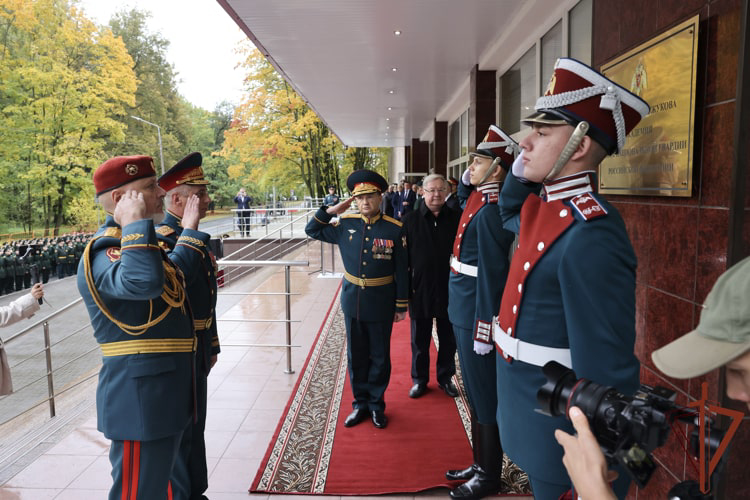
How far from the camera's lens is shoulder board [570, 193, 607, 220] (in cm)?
132

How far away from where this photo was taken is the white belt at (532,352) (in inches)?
55.4

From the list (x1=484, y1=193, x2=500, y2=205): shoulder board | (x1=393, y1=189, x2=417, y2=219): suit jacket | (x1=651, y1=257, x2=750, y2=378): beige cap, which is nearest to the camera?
(x1=651, y1=257, x2=750, y2=378): beige cap

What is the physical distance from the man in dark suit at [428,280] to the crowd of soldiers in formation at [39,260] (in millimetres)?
10769

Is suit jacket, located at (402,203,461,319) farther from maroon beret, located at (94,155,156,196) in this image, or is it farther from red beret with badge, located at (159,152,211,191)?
maroon beret, located at (94,155,156,196)

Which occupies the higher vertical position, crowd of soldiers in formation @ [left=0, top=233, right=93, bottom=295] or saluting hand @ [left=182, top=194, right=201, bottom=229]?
saluting hand @ [left=182, top=194, right=201, bottom=229]

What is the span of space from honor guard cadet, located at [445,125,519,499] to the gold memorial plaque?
1.97 ft

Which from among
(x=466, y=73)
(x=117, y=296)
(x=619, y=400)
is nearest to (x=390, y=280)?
(x=117, y=296)

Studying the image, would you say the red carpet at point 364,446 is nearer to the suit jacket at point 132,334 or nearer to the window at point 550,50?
the suit jacket at point 132,334

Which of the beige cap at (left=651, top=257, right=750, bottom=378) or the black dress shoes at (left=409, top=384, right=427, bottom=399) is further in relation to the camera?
the black dress shoes at (left=409, top=384, right=427, bottom=399)

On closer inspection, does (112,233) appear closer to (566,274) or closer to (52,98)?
(566,274)

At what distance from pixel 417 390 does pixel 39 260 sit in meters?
13.9

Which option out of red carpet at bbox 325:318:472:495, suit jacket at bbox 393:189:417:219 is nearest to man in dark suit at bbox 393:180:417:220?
suit jacket at bbox 393:189:417:219

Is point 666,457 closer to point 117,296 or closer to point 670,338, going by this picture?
point 670,338

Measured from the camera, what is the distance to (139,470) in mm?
1745
